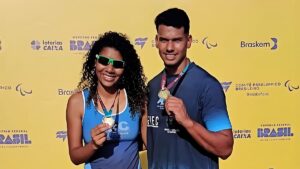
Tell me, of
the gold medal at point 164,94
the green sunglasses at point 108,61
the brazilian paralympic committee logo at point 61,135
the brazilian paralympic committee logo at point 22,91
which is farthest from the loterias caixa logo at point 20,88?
the gold medal at point 164,94

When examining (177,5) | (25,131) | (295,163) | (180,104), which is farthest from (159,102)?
(295,163)

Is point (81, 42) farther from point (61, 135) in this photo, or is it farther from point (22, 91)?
point (61, 135)

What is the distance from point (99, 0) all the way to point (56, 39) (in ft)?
1.88

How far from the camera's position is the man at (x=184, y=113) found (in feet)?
5.71

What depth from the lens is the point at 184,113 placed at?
5.61ft

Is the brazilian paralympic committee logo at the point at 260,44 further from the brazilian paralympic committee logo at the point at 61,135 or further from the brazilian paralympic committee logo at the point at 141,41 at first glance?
the brazilian paralympic committee logo at the point at 61,135

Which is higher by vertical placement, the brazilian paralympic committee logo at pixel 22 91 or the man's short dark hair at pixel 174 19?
the man's short dark hair at pixel 174 19

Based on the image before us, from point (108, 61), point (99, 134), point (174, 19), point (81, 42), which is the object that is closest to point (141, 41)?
point (81, 42)

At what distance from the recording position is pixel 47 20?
12.4 feet

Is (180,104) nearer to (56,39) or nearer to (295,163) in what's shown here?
(56,39)

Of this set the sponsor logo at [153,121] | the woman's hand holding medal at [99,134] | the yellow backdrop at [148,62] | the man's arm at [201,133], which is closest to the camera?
the man's arm at [201,133]

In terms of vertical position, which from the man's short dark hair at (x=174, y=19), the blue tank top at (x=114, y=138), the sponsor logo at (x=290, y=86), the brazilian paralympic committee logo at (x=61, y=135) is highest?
the man's short dark hair at (x=174, y=19)

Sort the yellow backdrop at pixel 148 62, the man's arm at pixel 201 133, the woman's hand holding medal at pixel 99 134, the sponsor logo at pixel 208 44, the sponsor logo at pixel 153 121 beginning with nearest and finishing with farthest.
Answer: the man's arm at pixel 201 133 → the woman's hand holding medal at pixel 99 134 → the sponsor logo at pixel 153 121 → the yellow backdrop at pixel 148 62 → the sponsor logo at pixel 208 44

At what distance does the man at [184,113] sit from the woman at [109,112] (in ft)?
0.56
